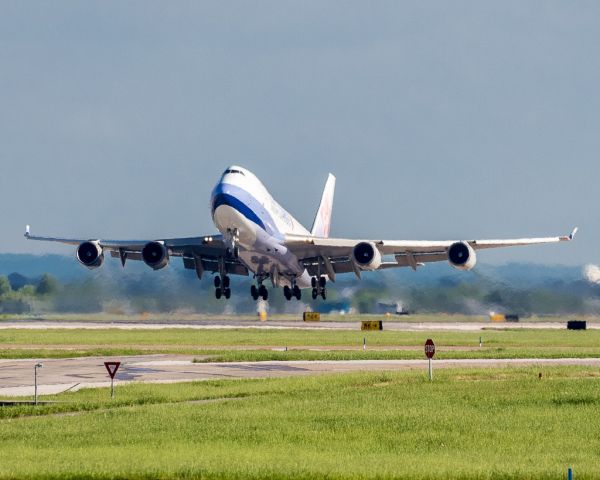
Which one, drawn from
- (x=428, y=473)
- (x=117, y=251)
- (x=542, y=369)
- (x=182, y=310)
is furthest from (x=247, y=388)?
(x=182, y=310)

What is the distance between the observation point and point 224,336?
81.9 meters

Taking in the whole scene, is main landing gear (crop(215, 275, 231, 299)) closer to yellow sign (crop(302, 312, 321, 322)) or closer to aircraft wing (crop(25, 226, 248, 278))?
aircraft wing (crop(25, 226, 248, 278))

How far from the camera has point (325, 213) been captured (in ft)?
329

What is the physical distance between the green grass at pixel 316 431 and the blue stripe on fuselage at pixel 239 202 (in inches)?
903

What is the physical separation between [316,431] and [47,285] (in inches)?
2759

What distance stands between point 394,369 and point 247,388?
460 inches

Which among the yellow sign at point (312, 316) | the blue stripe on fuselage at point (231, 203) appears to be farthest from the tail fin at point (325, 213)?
the blue stripe on fuselage at point (231, 203)

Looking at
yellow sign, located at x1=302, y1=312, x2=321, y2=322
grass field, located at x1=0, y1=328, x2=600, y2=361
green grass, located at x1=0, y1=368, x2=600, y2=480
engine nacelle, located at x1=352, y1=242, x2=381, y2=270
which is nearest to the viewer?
green grass, located at x1=0, y1=368, x2=600, y2=480

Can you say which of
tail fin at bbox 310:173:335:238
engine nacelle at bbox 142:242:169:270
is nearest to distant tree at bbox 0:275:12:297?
tail fin at bbox 310:173:335:238

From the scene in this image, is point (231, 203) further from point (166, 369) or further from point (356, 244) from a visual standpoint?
point (166, 369)

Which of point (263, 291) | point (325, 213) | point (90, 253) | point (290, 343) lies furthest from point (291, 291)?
point (325, 213)

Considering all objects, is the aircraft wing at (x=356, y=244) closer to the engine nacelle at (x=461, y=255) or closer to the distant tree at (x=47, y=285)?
the engine nacelle at (x=461, y=255)

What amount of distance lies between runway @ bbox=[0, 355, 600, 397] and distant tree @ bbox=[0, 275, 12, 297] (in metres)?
60.8

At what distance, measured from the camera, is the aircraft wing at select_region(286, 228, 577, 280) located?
73.9 metres
